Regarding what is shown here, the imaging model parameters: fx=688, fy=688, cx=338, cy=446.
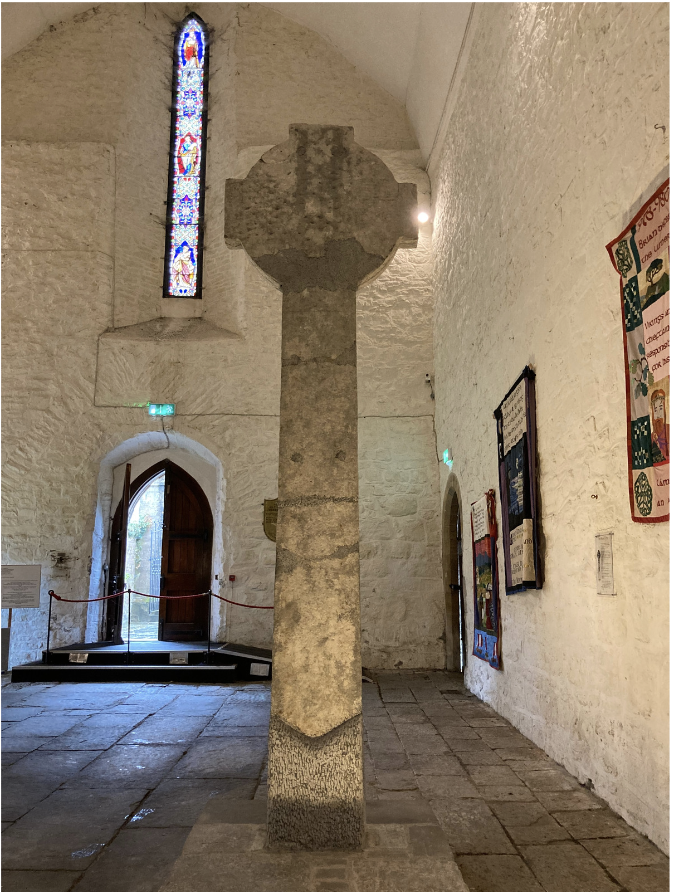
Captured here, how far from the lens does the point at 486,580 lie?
6.25 metres

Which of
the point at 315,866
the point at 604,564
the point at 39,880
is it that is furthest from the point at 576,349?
the point at 39,880

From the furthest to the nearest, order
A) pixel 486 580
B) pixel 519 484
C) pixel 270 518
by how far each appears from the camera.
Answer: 1. pixel 270 518
2. pixel 486 580
3. pixel 519 484

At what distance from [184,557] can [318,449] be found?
789 centimetres

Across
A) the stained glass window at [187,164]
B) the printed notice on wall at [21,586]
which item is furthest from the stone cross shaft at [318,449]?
the stained glass window at [187,164]

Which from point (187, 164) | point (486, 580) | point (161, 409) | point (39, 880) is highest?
point (187, 164)

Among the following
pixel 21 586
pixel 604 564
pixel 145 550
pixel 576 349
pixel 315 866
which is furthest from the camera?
pixel 145 550

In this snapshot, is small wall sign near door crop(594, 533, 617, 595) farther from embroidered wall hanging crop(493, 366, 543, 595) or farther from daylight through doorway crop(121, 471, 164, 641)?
daylight through doorway crop(121, 471, 164, 641)

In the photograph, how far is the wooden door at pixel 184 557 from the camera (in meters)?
9.91

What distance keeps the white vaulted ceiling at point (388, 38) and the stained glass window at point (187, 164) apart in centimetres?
136

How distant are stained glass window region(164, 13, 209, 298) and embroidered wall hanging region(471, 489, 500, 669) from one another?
5657 millimetres

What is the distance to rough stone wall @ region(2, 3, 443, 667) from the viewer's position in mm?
8859

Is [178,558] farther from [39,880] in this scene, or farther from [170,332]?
[39,880]

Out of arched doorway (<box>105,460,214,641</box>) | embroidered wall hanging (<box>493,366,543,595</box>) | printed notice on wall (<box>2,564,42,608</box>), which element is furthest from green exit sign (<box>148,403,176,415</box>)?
embroidered wall hanging (<box>493,366,543,595</box>)

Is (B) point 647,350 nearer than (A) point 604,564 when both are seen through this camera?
Yes
